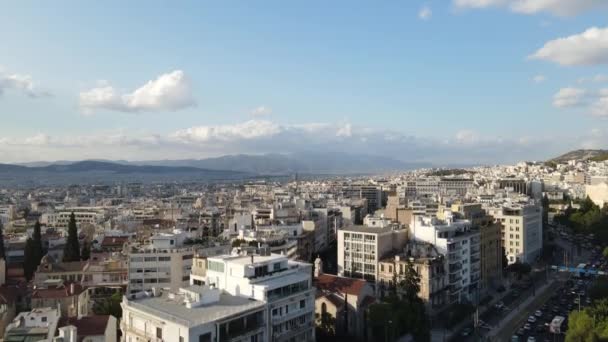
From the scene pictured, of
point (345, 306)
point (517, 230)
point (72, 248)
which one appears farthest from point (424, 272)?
point (72, 248)

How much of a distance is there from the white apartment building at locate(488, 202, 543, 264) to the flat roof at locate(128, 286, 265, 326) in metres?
47.3

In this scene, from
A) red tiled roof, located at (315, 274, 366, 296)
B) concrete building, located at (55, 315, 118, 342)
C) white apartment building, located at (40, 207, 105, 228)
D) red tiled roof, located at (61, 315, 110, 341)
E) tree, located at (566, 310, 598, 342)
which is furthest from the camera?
white apartment building, located at (40, 207, 105, 228)

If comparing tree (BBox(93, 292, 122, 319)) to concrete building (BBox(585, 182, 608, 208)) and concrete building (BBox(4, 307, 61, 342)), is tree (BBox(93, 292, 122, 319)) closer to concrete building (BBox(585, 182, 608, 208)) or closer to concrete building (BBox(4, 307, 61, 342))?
concrete building (BBox(4, 307, 61, 342))

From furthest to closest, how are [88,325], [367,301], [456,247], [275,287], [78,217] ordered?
[78,217], [456,247], [367,301], [88,325], [275,287]

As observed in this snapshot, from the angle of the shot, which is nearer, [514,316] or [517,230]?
[514,316]

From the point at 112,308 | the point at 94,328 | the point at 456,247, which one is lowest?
the point at 112,308

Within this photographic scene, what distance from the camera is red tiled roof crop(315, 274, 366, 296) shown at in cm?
3909

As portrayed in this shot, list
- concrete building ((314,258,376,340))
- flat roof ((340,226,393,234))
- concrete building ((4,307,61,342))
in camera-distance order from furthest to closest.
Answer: flat roof ((340,226,393,234)), concrete building ((314,258,376,340)), concrete building ((4,307,61,342))

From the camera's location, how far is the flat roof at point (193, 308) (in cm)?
2405

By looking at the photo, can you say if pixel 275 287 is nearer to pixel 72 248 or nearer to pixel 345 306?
pixel 345 306

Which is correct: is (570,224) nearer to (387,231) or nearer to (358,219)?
(358,219)

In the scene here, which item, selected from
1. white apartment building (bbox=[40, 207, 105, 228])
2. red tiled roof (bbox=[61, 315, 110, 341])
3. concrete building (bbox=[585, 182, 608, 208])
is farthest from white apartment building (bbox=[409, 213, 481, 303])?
concrete building (bbox=[585, 182, 608, 208])

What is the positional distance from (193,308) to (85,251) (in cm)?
4145

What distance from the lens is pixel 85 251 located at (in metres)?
61.9
